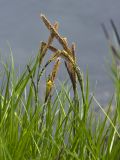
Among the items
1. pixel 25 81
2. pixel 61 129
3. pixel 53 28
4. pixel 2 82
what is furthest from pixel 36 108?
pixel 2 82

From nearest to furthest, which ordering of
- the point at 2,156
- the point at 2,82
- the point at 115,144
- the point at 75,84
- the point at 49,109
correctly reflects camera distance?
the point at 2,156, the point at 75,84, the point at 115,144, the point at 49,109, the point at 2,82

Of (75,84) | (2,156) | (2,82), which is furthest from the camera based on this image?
(2,82)

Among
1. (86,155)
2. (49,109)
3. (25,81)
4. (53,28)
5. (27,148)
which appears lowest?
(86,155)

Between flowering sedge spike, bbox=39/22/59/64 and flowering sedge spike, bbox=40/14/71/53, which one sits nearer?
flowering sedge spike, bbox=40/14/71/53

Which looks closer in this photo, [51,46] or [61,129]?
[51,46]

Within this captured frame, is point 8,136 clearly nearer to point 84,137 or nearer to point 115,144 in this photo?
point 84,137

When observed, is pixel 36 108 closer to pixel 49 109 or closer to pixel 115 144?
pixel 49 109

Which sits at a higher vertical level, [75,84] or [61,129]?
[75,84]

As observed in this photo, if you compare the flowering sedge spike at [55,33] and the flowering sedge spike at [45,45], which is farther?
the flowering sedge spike at [45,45]

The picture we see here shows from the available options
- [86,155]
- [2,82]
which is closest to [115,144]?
[86,155]
